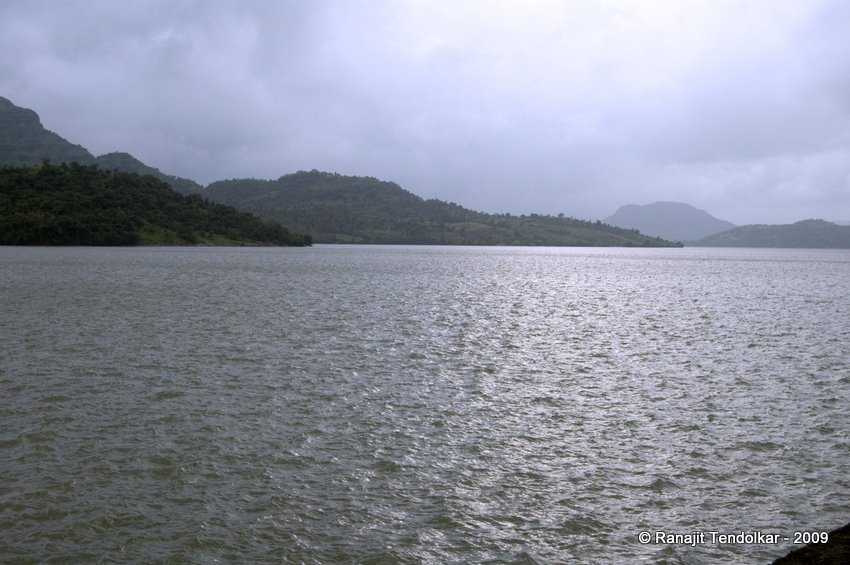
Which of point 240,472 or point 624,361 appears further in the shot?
point 624,361

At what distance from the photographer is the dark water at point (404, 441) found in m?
12.3

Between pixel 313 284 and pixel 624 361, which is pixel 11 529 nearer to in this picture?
pixel 624 361

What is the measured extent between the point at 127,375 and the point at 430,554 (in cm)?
1799

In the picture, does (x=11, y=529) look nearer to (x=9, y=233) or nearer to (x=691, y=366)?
(x=691, y=366)

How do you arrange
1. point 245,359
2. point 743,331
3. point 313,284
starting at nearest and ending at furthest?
1. point 245,359
2. point 743,331
3. point 313,284

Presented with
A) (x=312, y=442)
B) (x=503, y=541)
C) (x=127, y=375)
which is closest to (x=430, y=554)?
(x=503, y=541)

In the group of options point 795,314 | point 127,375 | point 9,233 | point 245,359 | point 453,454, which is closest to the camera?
point 453,454

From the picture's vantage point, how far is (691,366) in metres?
30.4

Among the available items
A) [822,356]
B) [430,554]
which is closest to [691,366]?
[822,356]

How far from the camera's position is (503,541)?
1220 cm

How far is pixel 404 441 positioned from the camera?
18.2 metres

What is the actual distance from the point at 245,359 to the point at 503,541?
19621mm

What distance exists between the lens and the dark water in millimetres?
12258

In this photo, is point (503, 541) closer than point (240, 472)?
Yes
